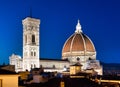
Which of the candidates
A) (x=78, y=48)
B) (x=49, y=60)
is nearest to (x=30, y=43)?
(x=49, y=60)

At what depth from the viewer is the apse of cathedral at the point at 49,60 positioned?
81875mm

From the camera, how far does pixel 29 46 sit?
81.6 m

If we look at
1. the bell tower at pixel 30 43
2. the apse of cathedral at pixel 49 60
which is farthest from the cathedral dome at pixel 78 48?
the bell tower at pixel 30 43

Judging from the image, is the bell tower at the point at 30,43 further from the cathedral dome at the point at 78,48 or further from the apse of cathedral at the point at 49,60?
the cathedral dome at the point at 78,48

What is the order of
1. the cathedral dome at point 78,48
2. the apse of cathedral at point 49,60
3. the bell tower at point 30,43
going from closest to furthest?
the bell tower at point 30,43 < the apse of cathedral at point 49,60 < the cathedral dome at point 78,48

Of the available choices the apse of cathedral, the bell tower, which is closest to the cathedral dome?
the apse of cathedral

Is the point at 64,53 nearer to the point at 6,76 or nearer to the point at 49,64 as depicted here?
the point at 49,64

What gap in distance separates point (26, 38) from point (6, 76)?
239 ft

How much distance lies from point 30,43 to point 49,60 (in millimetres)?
7002

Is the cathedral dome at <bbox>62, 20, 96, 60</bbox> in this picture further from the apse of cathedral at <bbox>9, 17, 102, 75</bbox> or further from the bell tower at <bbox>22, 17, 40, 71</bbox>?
the bell tower at <bbox>22, 17, 40, 71</bbox>

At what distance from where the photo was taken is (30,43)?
82.1 metres

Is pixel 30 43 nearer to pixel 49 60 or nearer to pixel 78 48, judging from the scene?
pixel 49 60

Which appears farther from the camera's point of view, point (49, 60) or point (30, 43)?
point (49, 60)

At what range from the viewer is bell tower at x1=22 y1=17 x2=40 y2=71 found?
81.6m
